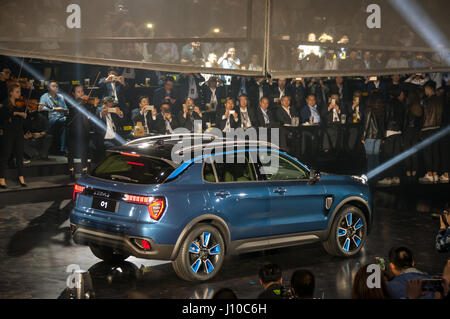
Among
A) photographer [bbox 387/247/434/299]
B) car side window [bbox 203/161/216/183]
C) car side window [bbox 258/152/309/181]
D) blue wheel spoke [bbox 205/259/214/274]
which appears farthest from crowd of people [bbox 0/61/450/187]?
photographer [bbox 387/247/434/299]

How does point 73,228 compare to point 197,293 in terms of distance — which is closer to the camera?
point 197,293

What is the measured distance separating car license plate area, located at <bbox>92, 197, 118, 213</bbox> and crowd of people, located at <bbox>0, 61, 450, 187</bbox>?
7.38 meters

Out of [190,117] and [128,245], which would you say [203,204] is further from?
[190,117]

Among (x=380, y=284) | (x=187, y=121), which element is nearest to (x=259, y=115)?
(x=187, y=121)

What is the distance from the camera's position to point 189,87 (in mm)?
19203

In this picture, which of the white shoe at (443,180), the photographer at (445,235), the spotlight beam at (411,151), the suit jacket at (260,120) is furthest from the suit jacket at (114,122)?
the photographer at (445,235)

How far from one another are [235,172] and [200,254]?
4.21 feet

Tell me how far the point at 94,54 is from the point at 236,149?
3.57 meters

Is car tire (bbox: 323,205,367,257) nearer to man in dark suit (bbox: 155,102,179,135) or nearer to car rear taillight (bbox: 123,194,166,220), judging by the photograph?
car rear taillight (bbox: 123,194,166,220)

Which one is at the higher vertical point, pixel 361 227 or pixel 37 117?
pixel 37 117

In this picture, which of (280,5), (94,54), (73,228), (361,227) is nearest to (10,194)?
(73,228)

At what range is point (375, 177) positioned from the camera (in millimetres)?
19359

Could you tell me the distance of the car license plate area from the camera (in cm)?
895
